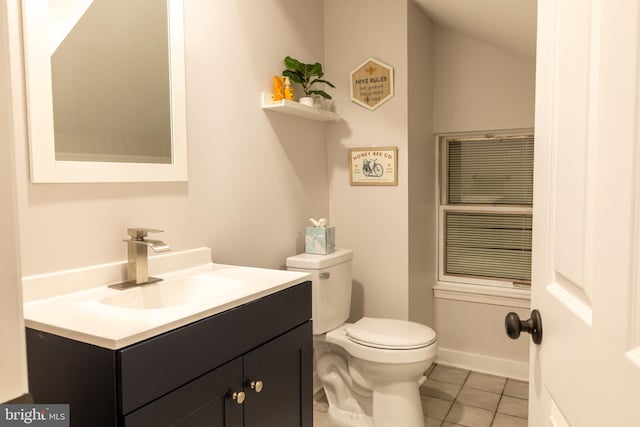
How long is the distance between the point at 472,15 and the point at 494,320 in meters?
1.84

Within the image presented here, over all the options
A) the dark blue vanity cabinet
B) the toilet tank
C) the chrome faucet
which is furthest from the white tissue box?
the chrome faucet

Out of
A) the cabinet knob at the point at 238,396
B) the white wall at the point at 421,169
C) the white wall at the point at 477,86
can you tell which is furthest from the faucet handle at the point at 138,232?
the white wall at the point at 477,86

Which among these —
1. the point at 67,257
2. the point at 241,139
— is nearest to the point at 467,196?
the point at 241,139

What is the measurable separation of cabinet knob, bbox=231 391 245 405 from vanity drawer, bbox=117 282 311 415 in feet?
0.34

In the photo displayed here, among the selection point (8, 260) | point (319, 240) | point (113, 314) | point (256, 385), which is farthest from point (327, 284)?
point (8, 260)

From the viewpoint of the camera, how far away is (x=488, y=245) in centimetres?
307

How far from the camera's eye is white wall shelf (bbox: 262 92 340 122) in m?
2.24

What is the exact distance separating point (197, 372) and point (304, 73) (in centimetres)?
175

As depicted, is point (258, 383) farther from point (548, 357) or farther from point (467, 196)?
point (467, 196)

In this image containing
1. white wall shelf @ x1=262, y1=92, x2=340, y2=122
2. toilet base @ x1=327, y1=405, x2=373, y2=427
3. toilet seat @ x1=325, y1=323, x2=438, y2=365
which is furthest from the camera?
toilet base @ x1=327, y1=405, x2=373, y2=427

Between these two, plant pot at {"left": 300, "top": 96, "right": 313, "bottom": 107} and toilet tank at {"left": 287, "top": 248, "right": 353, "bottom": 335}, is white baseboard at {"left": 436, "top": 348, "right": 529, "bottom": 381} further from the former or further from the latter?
plant pot at {"left": 300, "top": 96, "right": 313, "bottom": 107}

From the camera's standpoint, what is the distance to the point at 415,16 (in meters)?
2.71

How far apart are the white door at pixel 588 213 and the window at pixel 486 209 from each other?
2145 mm

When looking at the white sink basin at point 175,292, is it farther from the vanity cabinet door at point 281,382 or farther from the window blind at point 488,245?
the window blind at point 488,245
